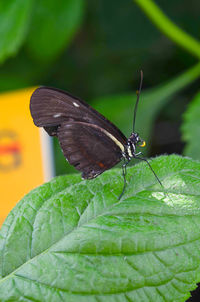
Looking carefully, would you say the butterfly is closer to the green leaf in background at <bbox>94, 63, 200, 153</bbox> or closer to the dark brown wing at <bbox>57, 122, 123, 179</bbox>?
the dark brown wing at <bbox>57, 122, 123, 179</bbox>

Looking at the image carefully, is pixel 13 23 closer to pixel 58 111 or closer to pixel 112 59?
pixel 112 59

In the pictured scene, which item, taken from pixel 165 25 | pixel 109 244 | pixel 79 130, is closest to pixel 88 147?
pixel 79 130

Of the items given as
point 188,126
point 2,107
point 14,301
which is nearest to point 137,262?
point 14,301

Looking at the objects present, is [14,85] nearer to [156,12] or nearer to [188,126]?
[156,12]

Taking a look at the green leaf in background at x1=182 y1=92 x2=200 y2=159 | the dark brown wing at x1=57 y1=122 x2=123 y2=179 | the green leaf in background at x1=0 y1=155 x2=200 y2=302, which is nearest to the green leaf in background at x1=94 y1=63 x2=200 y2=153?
the green leaf in background at x1=182 y1=92 x2=200 y2=159

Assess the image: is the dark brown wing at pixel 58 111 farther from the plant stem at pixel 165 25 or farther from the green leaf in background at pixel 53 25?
the green leaf in background at pixel 53 25

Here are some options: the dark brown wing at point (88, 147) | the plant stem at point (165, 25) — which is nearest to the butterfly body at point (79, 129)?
the dark brown wing at point (88, 147)

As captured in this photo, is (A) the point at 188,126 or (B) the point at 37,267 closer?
(B) the point at 37,267
